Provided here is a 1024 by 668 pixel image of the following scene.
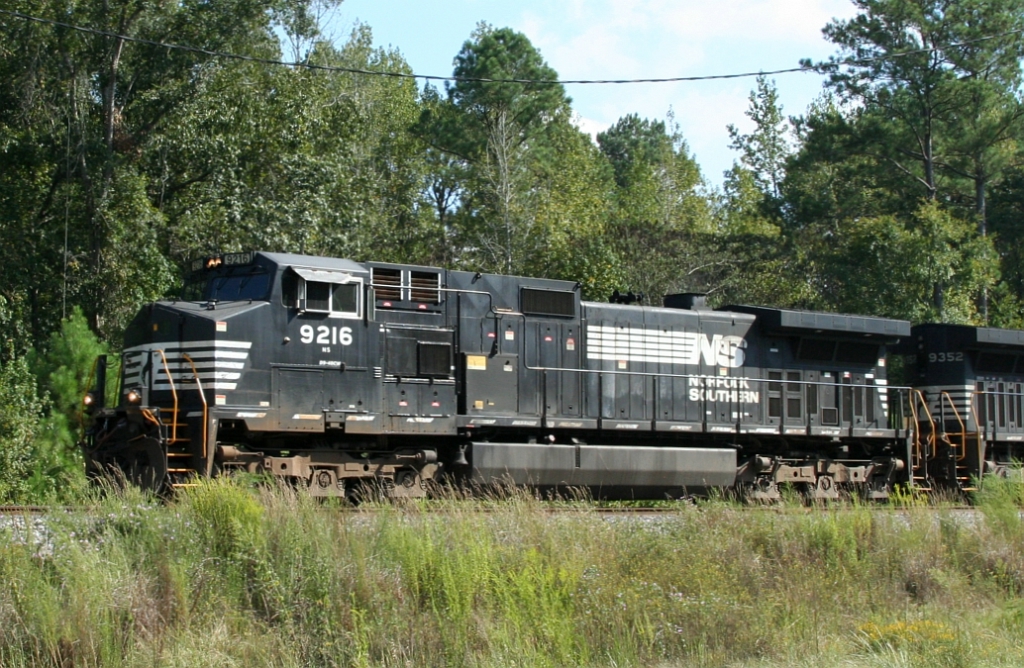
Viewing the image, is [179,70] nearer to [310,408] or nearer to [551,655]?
[310,408]

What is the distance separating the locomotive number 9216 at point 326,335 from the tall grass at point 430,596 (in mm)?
3554

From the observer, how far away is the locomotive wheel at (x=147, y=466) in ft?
39.0

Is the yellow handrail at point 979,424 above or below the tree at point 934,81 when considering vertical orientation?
below

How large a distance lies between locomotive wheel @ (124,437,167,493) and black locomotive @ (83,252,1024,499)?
23 millimetres

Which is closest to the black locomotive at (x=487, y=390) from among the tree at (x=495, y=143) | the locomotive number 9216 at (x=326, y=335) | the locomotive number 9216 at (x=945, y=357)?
the locomotive number 9216 at (x=326, y=335)

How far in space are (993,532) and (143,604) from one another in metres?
8.52

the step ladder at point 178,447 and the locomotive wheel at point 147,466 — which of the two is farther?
the step ladder at point 178,447

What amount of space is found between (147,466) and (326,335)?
8.24 feet

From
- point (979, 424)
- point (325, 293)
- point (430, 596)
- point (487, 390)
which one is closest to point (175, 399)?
point (325, 293)

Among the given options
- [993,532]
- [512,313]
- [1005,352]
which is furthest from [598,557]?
[1005,352]

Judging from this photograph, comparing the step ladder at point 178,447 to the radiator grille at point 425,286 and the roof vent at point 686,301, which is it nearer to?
the radiator grille at point 425,286

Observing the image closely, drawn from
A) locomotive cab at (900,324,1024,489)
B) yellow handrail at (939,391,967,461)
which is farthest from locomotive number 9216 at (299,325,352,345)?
yellow handrail at (939,391,967,461)

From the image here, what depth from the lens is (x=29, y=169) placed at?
70.8 feet

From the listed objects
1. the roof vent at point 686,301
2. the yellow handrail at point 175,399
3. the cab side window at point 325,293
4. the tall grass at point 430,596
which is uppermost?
the roof vent at point 686,301
